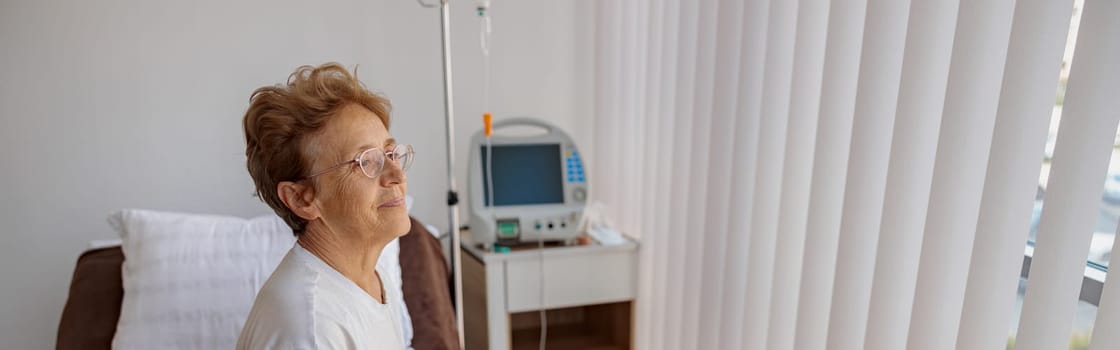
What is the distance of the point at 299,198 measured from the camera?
1.04 metres

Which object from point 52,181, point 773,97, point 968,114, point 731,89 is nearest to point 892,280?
point 968,114

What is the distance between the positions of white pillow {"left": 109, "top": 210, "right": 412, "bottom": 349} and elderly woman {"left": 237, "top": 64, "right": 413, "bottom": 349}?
20.1 inches

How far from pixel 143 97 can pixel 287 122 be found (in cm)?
127

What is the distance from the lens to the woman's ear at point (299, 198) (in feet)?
3.36

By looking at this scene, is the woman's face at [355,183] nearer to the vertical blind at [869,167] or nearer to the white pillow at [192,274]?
the white pillow at [192,274]

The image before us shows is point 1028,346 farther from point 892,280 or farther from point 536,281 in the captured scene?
point 536,281

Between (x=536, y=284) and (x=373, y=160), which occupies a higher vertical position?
(x=373, y=160)

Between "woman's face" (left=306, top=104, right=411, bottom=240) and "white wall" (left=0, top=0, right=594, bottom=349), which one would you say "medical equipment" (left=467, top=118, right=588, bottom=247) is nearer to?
"white wall" (left=0, top=0, right=594, bottom=349)

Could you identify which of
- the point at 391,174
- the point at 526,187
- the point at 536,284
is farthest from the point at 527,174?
the point at 391,174

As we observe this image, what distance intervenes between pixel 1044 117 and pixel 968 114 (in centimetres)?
11

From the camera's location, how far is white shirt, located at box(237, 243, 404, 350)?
0.95 meters

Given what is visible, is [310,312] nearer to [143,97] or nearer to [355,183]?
[355,183]

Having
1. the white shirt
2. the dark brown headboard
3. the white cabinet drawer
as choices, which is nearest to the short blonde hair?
the white shirt

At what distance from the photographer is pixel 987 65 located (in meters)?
1.08
